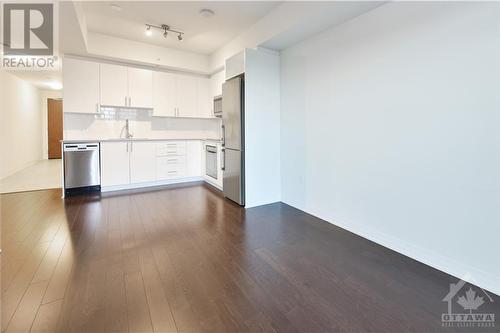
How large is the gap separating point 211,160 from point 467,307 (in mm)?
4150

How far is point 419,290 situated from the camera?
1.80 meters

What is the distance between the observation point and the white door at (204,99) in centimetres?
558

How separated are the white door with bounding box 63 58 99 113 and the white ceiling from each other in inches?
25.1

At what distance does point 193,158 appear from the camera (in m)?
5.37

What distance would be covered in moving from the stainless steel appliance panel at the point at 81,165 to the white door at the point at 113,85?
0.92m

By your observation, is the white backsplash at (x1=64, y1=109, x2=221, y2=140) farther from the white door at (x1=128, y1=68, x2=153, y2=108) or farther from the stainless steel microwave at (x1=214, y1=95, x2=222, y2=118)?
the stainless steel microwave at (x1=214, y1=95, x2=222, y2=118)

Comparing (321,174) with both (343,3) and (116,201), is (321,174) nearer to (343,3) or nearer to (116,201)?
(343,3)

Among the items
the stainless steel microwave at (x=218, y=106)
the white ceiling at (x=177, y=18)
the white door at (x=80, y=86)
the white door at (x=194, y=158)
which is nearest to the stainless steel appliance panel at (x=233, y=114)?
the white ceiling at (x=177, y=18)

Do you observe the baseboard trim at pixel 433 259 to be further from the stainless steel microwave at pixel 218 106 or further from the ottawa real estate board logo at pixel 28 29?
the ottawa real estate board logo at pixel 28 29

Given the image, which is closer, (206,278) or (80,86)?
(206,278)

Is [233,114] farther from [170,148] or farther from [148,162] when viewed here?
[148,162]

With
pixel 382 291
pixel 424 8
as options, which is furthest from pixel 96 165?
pixel 424 8

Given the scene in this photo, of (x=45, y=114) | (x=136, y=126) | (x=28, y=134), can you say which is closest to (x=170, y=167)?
(x=136, y=126)
